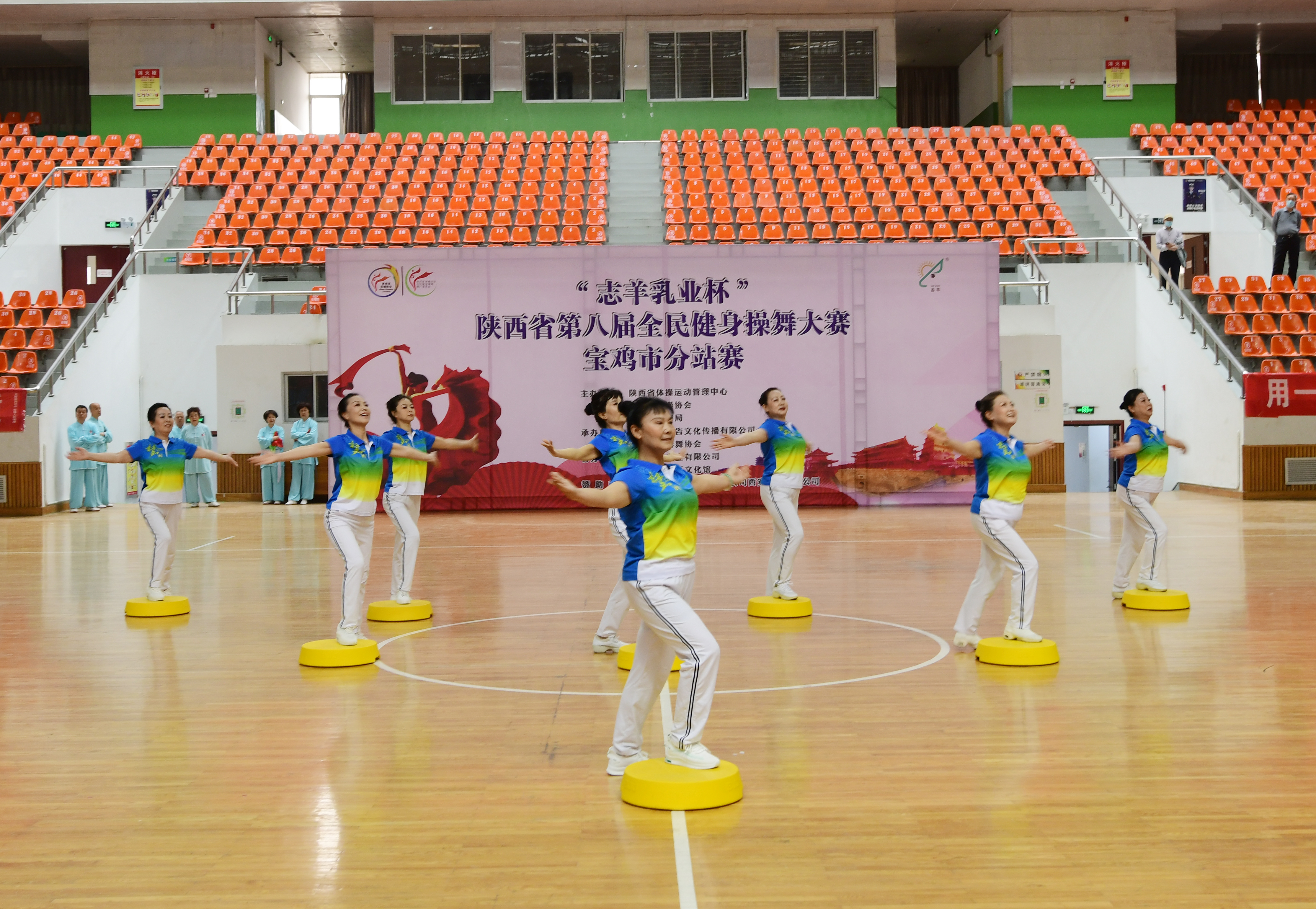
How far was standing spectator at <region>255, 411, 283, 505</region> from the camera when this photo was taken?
21969mm

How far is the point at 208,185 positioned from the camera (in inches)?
1132

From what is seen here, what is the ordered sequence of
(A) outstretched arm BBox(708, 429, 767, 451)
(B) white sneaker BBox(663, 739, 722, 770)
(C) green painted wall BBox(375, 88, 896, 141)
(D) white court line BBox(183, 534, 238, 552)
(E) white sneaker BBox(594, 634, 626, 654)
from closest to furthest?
1. (B) white sneaker BBox(663, 739, 722, 770)
2. (A) outstretched arm BBox(708, 429, 767, 451)
3. (E) white sneaker BBox(594, 634, 626, 654)
4. (D) white court line BBox(183, 534, 238, 552)
5. (C) green painted wall BBox(375, 88, 896, 141)

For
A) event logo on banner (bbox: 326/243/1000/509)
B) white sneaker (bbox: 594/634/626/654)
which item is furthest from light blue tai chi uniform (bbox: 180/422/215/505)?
white sneaker (bbox: 594/634/626/654)

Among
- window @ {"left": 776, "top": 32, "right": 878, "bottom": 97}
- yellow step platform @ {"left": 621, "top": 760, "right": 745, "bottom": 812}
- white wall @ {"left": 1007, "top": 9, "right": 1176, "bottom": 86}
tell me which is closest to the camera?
yellow step platform @ {"left": 621, "top": 760, "right": 745, "bottom": 812}

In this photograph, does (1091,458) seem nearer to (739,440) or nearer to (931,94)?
(931,94)

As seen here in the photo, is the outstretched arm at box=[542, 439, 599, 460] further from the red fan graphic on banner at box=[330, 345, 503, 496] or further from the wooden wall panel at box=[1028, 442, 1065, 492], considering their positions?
the wooden wall panel at box=[1028, 442, 1065, 492]

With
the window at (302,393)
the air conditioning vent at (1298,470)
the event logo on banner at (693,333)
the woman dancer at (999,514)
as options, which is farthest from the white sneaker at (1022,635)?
the window at (302,393)

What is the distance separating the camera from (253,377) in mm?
22828

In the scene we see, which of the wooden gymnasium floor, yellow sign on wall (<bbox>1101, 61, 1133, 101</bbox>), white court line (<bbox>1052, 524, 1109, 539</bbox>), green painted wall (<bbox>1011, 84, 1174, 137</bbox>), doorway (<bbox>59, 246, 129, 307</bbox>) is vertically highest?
yellow sign on wall (<bbox>1101, 61, 1133, 101</bbox>)

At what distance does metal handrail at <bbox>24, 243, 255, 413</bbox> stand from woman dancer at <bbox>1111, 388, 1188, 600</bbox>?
18.6 meters

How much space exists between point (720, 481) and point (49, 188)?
27601mm

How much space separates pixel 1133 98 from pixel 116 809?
32.1 metres

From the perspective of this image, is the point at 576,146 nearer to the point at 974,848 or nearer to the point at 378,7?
the point at 378,7

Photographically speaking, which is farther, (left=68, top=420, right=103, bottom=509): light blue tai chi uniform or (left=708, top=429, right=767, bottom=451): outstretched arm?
(left=68, top=420, right=103, bottom=509): light blue tai chi uniform
